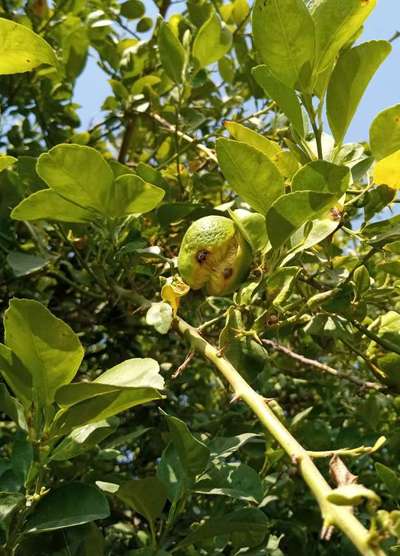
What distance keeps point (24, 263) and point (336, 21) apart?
24.1 inches

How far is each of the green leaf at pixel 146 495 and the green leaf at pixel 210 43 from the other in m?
0.79

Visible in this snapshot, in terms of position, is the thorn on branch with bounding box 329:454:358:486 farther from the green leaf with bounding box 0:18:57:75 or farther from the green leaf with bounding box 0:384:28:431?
the green leaf with bounding box 0:18:57:75

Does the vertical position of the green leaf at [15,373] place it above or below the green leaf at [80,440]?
above

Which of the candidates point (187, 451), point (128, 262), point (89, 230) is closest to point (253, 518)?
point (187, 451)

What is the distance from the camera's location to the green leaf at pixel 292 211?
27.5 inches

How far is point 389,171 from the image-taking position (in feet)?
2.54

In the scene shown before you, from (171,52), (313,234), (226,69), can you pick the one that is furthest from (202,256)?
(226,69)

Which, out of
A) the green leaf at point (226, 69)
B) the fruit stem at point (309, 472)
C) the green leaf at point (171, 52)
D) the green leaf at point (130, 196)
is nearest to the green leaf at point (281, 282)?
the fruit stem at point (309, 472)

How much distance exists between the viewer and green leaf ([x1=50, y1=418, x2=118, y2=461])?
749 millimetres

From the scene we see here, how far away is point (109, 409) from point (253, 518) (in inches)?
11.3

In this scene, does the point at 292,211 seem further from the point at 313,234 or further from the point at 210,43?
the point at 210,43

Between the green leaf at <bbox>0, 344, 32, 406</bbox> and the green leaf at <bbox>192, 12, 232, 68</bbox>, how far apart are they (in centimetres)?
76

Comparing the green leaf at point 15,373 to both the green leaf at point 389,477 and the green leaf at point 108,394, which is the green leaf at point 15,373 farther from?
the green leaf at point 389,477

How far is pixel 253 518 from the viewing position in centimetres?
84
